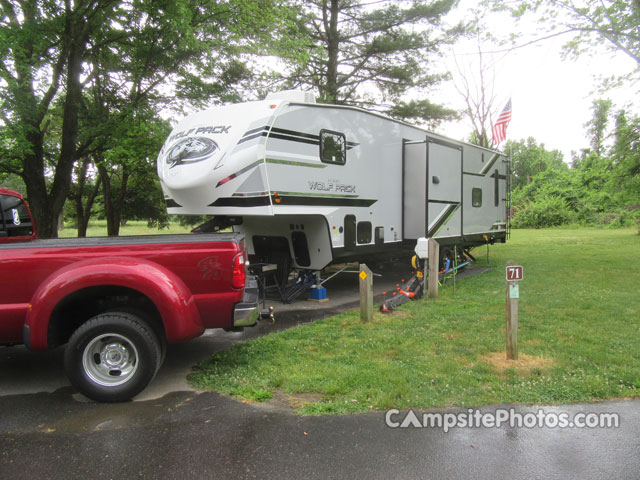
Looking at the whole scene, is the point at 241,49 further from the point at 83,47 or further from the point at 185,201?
the point at 185,201

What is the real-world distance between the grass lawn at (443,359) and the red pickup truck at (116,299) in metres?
0.72

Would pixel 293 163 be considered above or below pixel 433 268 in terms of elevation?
above

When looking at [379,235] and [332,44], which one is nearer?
[379,235]

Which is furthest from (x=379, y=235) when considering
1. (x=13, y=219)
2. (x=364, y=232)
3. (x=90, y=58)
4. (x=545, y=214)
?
(x=545, y=214)

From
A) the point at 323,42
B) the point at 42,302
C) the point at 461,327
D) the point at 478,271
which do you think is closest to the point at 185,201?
the point at 42,302

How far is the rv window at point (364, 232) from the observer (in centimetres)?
859

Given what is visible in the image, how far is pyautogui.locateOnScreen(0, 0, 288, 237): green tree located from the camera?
923 centimetres

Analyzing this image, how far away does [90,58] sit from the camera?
11.8 m

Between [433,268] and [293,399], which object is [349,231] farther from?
[293,399]

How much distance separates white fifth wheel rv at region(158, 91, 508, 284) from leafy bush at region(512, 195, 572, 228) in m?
30.6

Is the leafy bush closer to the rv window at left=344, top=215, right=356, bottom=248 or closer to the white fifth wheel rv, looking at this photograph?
the white fifth wheel rv

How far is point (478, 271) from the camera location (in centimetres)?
1223

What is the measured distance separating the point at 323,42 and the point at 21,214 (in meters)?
14.9

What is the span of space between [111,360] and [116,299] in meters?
0.60
